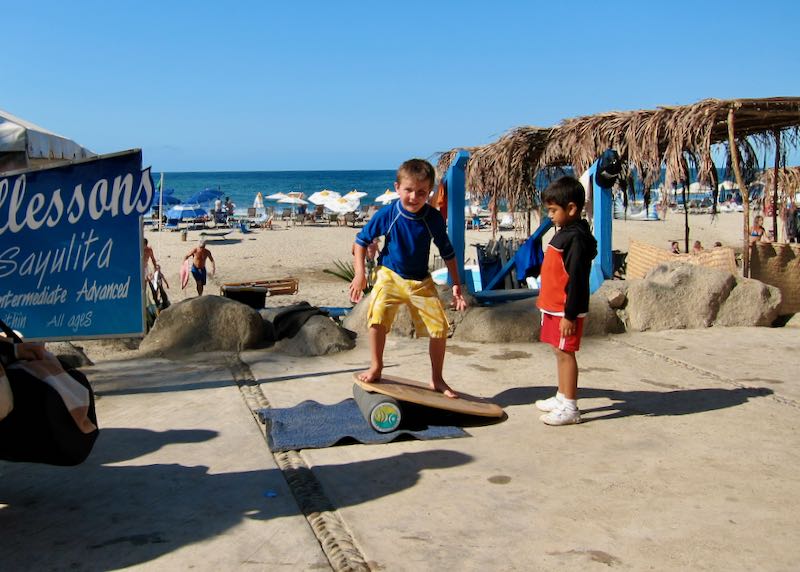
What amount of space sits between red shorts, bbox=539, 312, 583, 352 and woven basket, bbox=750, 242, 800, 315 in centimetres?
554

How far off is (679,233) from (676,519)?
30.2 m

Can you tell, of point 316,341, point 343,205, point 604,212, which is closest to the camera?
point 316,341

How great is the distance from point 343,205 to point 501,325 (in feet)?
114

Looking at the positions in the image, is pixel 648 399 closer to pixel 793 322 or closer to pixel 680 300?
pixel 680 300

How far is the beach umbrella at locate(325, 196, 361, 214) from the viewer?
40938 millimetres

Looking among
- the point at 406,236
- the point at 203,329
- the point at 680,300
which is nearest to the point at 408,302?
the point at 406,236

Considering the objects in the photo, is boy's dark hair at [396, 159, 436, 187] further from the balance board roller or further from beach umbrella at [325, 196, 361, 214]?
beach umbrella at [325, 196, 361, 214]

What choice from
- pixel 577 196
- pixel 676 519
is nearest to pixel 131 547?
pixel 676 519

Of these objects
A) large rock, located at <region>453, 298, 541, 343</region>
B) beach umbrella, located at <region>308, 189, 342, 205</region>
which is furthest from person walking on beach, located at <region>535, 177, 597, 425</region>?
beach umbrella, located at <region>308, 189, 342, 205</region>

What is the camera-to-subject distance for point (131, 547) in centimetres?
289

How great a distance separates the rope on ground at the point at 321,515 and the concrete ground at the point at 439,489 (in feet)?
0.04

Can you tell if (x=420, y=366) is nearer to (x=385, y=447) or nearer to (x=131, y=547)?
(x=385, y=447)

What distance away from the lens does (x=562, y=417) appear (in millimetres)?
4445

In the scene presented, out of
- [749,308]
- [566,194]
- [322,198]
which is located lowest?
[749,308]
